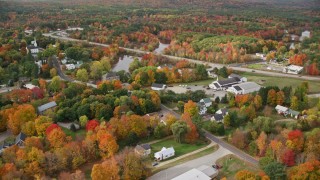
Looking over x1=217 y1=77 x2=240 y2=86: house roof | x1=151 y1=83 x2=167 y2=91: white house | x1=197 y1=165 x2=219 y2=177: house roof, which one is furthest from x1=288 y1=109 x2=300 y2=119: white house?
x1=151 y1=83 x2=167 y2=91: white house

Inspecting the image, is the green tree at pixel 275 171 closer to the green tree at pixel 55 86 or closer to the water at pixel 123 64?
the green tree at pixel 55 86

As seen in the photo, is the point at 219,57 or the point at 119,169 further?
the point at 219,57

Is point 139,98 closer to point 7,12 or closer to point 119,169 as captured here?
point 119,169

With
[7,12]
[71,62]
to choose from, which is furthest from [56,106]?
[7,12]

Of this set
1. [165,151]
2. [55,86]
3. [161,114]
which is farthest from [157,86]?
[165,151]

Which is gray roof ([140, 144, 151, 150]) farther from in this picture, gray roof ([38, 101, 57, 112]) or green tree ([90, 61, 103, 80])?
green tree ([90, 61, 103, 80])

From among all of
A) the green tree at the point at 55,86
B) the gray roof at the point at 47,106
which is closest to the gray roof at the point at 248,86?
the gray roof at the point at 47,106

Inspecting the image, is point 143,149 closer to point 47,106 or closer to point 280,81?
point 47,106
